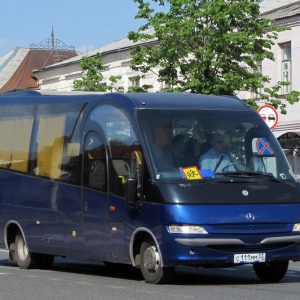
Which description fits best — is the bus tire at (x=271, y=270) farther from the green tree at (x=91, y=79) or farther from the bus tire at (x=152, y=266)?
the green tree at (x=91, y=79)

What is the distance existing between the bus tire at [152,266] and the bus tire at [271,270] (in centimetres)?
165

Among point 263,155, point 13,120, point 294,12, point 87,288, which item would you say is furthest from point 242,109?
point 294,12

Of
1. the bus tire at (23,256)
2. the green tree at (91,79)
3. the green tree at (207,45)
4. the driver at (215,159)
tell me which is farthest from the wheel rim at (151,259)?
the green tree at (91,79)

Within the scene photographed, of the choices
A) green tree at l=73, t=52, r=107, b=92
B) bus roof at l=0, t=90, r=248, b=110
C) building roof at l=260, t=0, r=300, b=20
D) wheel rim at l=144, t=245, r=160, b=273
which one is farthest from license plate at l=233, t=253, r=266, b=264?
building roof at l=260, t=0, r=300, b=20

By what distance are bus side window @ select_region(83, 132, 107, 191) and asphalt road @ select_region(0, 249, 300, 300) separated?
1426 mm

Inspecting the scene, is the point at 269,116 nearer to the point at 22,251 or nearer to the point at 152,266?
the point at 22,251

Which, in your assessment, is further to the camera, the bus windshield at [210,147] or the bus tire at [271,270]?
the bus tire at [271,270]

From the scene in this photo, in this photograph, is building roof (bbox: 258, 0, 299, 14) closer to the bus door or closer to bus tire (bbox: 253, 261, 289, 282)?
the bus door

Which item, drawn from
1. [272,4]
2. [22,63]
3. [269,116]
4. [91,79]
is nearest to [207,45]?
[269,116]

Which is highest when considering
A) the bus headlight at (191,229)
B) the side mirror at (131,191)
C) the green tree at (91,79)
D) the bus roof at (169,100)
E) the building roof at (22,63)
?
the building roof at (22,63)

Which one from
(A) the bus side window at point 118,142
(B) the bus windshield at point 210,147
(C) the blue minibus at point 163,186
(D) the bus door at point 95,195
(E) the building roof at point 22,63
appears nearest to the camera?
(C) the blue minibus at point 163,186

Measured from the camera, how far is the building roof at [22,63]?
84.4 metres

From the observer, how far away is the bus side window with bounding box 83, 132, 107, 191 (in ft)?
57.7

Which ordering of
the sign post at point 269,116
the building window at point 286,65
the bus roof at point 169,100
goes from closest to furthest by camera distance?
the bus roof at point 169,100
the sign post at point 269,116
the building window at point 286,65
